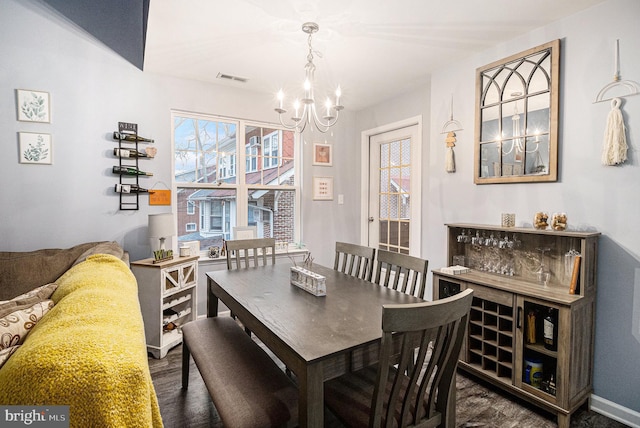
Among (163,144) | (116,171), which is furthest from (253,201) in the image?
(116,171)

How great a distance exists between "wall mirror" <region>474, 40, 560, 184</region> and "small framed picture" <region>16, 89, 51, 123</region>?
11.7 feet

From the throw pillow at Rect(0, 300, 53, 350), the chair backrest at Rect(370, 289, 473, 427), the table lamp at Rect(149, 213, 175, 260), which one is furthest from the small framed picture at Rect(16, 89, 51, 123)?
the chair backrest at Rect(370, 289, 473, 427)

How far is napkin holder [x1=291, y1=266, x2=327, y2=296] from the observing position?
6.08 ft

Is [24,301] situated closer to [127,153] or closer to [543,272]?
[127,153]

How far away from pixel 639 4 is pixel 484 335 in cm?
222

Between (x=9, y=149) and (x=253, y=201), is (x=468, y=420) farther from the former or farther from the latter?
(x=9, y=149)

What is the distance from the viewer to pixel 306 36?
2426 mm

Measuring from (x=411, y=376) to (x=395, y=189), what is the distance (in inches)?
113

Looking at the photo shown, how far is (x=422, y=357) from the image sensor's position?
4.05 ft

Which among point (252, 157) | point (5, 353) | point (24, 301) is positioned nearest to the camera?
point (5, 353)

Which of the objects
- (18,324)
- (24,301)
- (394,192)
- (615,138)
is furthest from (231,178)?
(615,138)

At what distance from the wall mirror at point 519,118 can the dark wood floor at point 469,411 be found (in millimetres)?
1508

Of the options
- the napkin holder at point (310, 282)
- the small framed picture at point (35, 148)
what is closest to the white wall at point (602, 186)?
the napkin holder at point (310, 282)

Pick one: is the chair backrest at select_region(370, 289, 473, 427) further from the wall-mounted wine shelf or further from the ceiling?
the wall-mounted wine shelf
